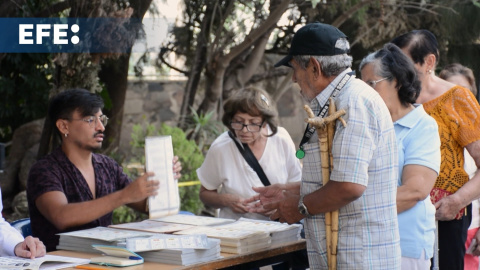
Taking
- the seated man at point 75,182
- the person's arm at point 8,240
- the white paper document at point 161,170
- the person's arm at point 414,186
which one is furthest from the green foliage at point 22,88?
the person's arm at point 414,186

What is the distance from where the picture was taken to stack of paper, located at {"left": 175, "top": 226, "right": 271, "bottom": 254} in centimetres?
342

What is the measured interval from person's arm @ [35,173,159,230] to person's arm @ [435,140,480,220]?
1513mm

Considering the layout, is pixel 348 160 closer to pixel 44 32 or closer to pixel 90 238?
pixel 90 238

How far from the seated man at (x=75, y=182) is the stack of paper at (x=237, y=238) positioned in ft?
1.25

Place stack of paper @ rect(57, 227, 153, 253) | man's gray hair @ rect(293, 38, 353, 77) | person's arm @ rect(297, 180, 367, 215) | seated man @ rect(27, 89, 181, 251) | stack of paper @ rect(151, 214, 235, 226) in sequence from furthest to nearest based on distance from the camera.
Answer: stack of paper @ rect(151, 214, 235, 226)
seated man @ rect(27, 89, 181, 251)
stack of paper @ rect(57, 227, 153, 253)
man's gray hair @ rect(293, 38, 353, 77)
person's arm @ rect(297, 180, 367, 215)

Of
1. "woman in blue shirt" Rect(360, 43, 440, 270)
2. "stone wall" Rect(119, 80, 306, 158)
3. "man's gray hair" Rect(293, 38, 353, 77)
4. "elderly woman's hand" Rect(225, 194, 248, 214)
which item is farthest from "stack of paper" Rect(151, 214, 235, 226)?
"stone wall" Rect(119, 80, 306, 158)

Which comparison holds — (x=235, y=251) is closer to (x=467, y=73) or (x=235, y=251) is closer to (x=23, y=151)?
(x=467, y=73)

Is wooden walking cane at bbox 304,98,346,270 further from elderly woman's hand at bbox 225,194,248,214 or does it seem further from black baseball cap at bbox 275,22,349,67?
elderly woman's hand at bbox 225,194,248,214

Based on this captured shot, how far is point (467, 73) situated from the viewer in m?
5.34

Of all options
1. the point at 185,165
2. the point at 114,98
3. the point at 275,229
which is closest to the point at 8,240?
the point at 275,229

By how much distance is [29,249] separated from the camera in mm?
3197

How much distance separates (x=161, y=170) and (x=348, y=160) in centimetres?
135

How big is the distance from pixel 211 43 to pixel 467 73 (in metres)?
3.37

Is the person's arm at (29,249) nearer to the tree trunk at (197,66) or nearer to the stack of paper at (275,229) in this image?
the stack of paper at (275,229)
